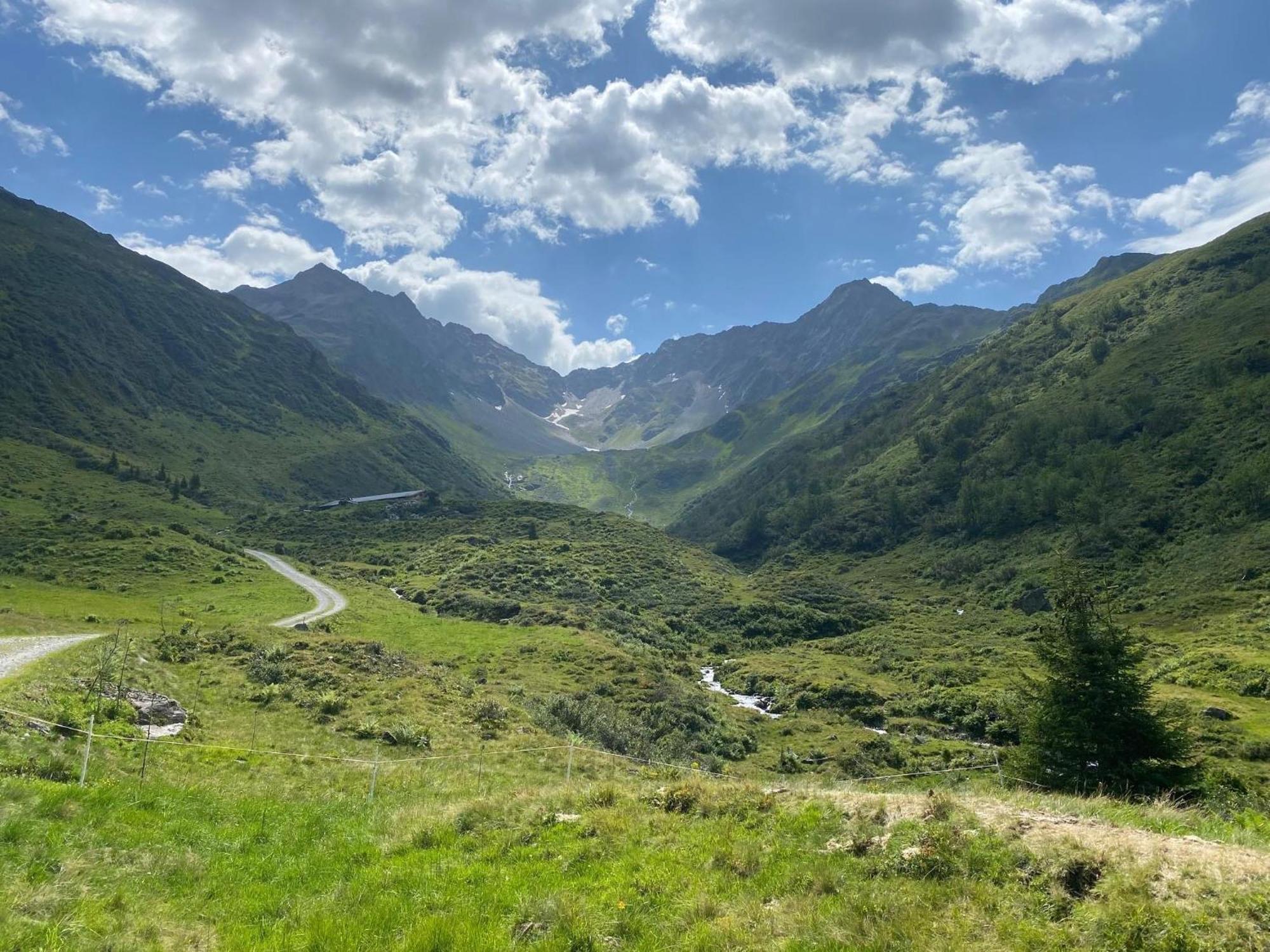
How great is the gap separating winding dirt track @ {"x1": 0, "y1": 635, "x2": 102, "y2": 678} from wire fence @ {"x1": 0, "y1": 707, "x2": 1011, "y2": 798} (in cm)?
822

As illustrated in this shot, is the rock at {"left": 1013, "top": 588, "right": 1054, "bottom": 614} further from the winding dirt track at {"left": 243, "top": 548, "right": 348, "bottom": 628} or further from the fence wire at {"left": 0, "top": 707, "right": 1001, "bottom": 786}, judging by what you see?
the winding dirt track at {"left": 243, "top": 548, "right": 348, "bottom": 628}

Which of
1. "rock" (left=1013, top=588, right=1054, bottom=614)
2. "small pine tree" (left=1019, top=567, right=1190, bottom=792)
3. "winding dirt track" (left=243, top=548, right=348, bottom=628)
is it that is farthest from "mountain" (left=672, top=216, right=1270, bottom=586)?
"winding dirt track" (left=243, top=548, right=348, bottom=628)

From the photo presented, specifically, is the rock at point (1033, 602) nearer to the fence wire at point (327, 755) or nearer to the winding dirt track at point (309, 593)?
the fence wire at point (327, 755)

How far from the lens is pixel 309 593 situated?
84.8m

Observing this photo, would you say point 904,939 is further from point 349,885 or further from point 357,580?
point 357,580

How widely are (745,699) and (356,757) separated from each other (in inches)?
1935

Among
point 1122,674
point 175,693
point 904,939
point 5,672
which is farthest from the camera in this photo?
point 175,693

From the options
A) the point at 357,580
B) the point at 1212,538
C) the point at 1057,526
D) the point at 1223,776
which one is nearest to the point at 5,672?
the point at 1223,776

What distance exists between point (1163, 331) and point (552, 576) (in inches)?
6571

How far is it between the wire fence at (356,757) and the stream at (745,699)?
3121 cm

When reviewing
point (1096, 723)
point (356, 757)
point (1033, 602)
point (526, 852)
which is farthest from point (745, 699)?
point (1033, 602)

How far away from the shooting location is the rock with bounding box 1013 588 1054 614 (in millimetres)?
102875

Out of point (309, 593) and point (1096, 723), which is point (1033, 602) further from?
point (309, 593)

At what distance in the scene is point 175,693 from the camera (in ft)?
95.6
